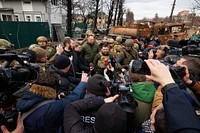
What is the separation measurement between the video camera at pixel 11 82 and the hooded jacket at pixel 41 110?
219mm

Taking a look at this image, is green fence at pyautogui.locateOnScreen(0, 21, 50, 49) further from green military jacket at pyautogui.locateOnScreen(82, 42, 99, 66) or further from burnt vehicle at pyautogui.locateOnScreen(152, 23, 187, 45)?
burnt vehicle at pyautogui.locateOnScreen(152, 23, 187, 45)

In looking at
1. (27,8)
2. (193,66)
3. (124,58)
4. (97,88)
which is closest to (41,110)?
(97,88)

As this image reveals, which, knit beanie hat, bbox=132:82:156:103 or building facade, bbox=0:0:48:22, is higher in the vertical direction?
building facade, bbox=0:0:48:22

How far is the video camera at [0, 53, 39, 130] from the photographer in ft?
4.18

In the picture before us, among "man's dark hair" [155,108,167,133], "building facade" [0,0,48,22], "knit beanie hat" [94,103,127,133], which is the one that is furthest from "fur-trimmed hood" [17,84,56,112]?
"building facade" [0,0,48,22]

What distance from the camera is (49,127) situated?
1788mm

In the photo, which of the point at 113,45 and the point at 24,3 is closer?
the point at 113,45

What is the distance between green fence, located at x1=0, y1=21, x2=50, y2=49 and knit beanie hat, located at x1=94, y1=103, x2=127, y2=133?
12180 mm

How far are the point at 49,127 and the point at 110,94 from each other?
2.60ft

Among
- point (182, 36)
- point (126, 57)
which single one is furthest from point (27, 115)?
point (182, 36)

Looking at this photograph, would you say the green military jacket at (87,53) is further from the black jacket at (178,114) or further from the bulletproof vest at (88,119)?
the black jacket at (178,114)

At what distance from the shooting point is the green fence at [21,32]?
11.5m

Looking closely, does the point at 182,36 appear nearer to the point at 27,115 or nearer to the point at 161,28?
the point at 161,28

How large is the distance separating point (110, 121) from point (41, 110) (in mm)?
835
